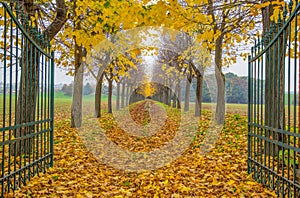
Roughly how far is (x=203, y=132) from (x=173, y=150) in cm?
272

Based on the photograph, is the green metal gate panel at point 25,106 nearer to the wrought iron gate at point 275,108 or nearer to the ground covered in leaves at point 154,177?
the ground covered in leaves at point 154,177

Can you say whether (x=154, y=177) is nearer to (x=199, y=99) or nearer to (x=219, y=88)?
(x=219, y=88)

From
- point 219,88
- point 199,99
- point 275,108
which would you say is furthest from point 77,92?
point 275,108

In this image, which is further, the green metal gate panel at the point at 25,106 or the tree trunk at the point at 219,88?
the tree trunk at the point at 219,88

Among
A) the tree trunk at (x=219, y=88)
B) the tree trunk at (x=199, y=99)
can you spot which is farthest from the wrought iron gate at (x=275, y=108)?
the tree trunk at (x=199, y=99)

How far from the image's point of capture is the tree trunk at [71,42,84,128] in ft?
37.8

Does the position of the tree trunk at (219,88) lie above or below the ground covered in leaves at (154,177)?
above

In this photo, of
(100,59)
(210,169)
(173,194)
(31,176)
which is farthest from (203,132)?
(100,59)

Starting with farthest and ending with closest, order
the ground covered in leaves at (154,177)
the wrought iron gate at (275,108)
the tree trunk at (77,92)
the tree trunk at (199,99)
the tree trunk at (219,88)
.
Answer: the tree trunk at (199,99) → the tree trunk at (219,88) → the tree trunk at (77,92) → the ground covered in leaves at (154,177) → the wrought iron gate at (275,108)

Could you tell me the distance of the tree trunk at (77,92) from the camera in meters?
11.5

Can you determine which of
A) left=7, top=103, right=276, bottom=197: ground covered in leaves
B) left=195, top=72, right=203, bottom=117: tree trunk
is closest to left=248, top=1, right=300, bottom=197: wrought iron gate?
left=7, top=103, right=276, bottom=197: ground covered in leaves

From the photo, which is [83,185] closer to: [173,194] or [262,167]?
[173,194]

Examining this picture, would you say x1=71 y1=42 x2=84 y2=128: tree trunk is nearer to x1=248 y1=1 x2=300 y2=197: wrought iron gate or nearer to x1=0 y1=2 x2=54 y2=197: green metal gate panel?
x1=0 y1=2 x2=54 y2=197: green metal gate panel

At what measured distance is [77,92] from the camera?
12.0 metres
